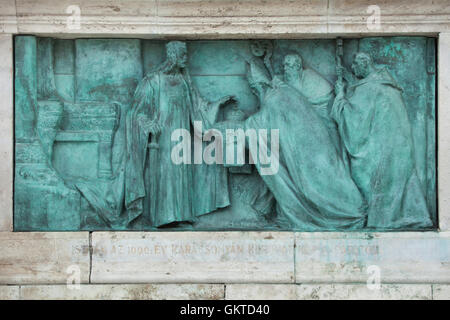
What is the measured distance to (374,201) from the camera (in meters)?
8.89

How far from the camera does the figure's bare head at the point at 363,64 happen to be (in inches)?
353

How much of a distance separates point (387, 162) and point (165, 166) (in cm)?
217

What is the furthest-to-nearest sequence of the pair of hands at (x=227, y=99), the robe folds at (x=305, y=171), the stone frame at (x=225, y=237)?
the pair of hands at (x=227, y=99) → the robe folds at (x=305, y=171) → the stone frame at (x=225, y=237)

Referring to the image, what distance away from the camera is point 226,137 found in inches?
355

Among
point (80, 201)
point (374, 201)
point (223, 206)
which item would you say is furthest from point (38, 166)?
point (374, 201)

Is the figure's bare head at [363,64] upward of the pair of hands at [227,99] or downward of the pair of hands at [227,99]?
upward

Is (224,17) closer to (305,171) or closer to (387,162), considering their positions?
(305,171)

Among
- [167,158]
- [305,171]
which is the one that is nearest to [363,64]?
[305,171]

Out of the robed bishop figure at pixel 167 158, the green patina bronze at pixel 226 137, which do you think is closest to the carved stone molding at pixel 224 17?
the green patina bronze at pixel 226 137

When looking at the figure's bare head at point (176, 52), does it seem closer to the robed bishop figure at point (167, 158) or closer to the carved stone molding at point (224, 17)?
the robed bishop figure at point (167, 158)

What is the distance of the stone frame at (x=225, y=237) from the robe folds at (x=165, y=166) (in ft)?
0.92

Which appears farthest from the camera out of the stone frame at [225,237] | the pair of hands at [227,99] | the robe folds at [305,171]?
the pair of hands at [227,99]

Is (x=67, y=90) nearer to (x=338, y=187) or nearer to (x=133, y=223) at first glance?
(x=133, y=223)

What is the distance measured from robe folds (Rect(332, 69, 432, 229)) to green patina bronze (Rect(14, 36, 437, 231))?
0.01 metres
